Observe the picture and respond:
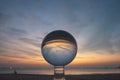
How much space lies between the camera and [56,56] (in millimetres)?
5668

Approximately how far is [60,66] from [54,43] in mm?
759

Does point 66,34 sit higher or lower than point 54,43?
higher

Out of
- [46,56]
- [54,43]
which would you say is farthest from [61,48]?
[46,56]

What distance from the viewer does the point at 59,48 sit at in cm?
557

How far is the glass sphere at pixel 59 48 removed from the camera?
5.63 m

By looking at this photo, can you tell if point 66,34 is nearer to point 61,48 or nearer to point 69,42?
point 69,42

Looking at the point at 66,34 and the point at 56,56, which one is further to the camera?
the point at 66,34

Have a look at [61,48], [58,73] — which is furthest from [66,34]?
[58,73]

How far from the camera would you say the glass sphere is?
18.5 feet

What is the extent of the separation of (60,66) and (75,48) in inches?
28.0

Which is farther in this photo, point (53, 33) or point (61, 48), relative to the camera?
point (53, 33)

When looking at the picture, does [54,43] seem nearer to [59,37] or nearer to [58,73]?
[59,37]

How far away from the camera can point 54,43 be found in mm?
5727
